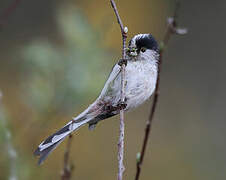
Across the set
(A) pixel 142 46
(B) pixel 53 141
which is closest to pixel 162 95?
(A) pixel 142 46

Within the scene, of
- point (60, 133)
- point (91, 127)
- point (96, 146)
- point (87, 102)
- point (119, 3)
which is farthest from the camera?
point (119, 3)

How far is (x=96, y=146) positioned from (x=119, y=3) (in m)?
1.95

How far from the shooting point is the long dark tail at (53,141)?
2.81 meters

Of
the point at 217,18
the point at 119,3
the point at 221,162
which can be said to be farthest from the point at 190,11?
the point at 221,162

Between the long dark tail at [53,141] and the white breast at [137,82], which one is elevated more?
the white breast at [137,82]

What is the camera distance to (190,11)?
22.5 ft

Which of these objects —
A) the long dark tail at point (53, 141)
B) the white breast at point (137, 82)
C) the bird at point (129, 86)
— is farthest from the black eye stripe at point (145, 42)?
the long dark tail at point (53, 141)

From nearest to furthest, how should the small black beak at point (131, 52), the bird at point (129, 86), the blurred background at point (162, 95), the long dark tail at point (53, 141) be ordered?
the long dark tail at point (53, 141) → the small black beak at point (131, 52) → the bird at point (129, 86) → the blurred background at point (162, 95)

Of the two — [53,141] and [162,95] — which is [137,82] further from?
[162,95]

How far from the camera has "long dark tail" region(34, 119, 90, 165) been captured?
9.21ft

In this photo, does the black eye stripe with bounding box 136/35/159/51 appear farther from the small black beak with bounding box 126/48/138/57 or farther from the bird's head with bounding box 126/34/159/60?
the small black beak with bounding box 126/48/138/57

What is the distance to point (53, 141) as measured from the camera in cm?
290

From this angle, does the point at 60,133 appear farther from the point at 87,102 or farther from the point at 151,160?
the point at 151,160

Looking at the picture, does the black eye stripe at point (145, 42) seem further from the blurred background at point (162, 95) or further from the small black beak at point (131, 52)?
the blurred background at point (162, 95)
